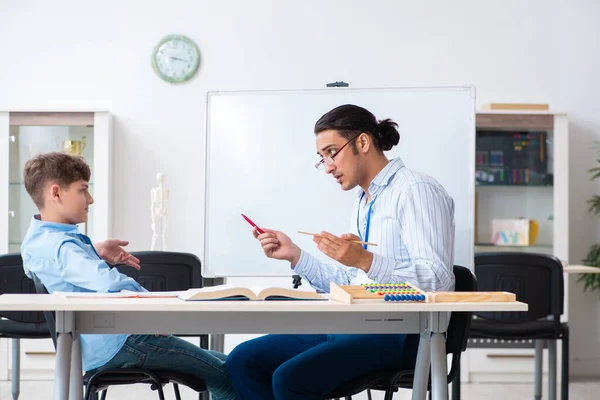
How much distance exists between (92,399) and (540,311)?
207 cm

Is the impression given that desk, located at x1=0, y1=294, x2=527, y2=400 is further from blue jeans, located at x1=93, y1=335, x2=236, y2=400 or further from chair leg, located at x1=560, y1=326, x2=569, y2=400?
chair leg, located at x1=560, y1=326, x2=569, y2=400

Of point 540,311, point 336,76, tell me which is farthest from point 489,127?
point 540,311

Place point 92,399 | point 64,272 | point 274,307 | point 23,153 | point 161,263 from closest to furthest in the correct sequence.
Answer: point 274,307 → point 64,272 → point 92,399 → point 161,263 → point 23,153

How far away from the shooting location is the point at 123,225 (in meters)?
5.26

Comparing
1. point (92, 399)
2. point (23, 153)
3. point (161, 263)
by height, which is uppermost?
point (23, 153)

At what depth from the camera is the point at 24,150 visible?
198 inches

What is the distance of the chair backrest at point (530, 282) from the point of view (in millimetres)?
3639

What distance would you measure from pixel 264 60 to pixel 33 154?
5.26 ft

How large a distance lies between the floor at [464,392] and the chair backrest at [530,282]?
98 centimetres

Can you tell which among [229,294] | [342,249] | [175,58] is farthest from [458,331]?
[175,58]

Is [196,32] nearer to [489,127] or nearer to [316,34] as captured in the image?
[316,34]

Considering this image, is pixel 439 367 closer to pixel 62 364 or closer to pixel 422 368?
pixel 422 368

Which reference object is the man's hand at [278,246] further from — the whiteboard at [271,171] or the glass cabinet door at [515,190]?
the glass cabinet door at [515,190]

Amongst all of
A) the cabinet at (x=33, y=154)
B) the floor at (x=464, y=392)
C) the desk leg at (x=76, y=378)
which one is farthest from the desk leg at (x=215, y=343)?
the cabinet at (x=33, y=154)
